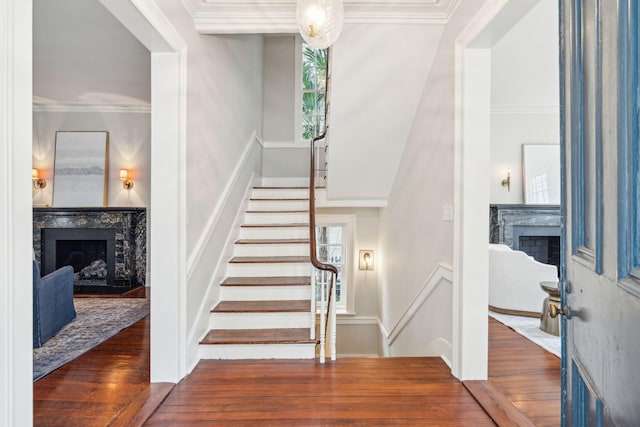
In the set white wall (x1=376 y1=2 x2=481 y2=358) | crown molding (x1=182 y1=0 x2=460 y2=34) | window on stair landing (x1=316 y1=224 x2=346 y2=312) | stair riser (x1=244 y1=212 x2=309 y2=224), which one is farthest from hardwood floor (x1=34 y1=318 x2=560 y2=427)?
window on stair landing (x1=316 y1=224 x2=346 y2=312)

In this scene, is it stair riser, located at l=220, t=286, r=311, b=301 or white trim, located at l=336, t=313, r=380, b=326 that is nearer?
stair riser, located at l=220, t=286, r=311, b=301

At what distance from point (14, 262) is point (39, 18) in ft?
10.4

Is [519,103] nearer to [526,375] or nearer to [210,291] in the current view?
[526,375]

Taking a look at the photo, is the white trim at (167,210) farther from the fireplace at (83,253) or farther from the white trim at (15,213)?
the fireplace at (83,253)

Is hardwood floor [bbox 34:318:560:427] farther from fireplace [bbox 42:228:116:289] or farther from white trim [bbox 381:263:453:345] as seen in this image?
fireplace [bbox 42:228:116:289]

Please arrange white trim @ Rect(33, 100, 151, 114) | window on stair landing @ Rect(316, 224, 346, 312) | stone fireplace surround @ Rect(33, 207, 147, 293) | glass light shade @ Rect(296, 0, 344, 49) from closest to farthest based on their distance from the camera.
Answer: glass light shade @ Rect(296, 0, 344, 49), stone fireplace surround @ Rect(33, 207, 147, 293), white trim @ Rect(33, 100, 151, 114), window on stair landing @ Rect(316, 224, 346, 312)

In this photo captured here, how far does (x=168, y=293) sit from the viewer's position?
2.46 meters

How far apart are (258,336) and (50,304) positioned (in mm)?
1913

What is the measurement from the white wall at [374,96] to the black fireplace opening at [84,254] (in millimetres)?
3501

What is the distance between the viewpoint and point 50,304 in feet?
11.0

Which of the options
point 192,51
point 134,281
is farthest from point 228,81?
point 134,281

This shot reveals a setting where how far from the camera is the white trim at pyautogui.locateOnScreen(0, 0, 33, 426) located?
109 centimetres

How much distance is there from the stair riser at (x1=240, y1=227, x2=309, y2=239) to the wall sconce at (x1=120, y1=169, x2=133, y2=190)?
237 cm

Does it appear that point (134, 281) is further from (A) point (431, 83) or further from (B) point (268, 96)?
(A) point (431, 83)
